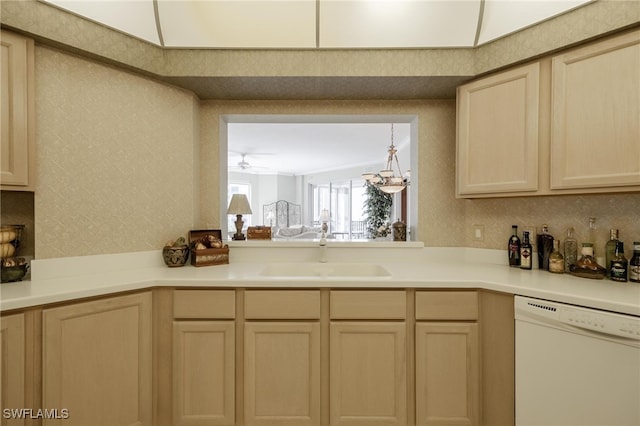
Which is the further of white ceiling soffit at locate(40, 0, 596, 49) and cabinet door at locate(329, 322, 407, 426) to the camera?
white ceiling soffit at locate(40, 0, 596, 49)

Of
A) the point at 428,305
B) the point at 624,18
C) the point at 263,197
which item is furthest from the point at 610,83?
the point at 263,197

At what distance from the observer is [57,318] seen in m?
1.34

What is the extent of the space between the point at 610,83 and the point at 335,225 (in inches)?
311

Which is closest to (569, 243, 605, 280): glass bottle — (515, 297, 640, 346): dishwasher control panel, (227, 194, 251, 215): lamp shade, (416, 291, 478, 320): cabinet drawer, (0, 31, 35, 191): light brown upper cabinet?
(515, 297, 640, 346): dishwasher control panel

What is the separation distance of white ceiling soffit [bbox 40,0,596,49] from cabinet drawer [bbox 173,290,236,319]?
4.91 ft

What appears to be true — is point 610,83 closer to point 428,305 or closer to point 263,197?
point 428,305

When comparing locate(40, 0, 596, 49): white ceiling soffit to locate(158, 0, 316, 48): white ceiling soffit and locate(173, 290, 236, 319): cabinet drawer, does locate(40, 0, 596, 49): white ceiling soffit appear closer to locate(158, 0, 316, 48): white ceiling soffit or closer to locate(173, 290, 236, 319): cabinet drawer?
locate(158, 0, 316, 48): white ceiling soffit

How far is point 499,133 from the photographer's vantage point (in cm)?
180

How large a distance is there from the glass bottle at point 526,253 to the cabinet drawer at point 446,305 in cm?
56

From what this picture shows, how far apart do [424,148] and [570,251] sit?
112 cm

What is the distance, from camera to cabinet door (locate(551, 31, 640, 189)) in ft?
4.69

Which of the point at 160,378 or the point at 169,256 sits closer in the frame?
the point at 160,378

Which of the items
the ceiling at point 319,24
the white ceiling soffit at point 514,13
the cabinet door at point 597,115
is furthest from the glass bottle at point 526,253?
the white ceiling soffit at point 514,13

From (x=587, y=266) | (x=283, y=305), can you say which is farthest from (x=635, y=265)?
(x=283, y=305)
